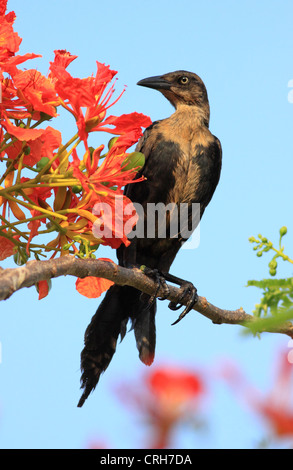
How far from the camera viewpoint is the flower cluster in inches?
76.7

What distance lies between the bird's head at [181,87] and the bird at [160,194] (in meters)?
0.01

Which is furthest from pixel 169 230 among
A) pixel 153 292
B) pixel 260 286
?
pixel 260 286

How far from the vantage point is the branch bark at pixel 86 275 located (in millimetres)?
1502

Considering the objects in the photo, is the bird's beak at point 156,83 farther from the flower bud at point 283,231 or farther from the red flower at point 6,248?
the flower bud at point 283,231

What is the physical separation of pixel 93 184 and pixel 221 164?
2.48 metres

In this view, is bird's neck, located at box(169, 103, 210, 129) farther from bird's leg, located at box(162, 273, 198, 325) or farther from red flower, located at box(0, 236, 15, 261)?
red flower, located at box(0, 236, 15, 261)

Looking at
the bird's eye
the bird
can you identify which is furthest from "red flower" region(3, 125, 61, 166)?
the bird's eye

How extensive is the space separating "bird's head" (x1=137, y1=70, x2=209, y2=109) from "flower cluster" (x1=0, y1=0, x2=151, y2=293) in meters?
2.53

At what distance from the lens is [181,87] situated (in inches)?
181

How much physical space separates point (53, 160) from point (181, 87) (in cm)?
290

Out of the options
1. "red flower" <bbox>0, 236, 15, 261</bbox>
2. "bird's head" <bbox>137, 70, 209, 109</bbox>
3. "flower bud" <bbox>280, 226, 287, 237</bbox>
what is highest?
"bird's head" <bbox>137, 70, 209, 109</bbox>

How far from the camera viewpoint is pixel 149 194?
405 cm

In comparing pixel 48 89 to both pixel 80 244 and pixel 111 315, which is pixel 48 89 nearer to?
pixel 80 244

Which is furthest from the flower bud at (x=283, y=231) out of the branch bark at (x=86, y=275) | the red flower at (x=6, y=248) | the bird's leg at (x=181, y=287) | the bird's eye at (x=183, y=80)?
the bird's eye at (x=183, y=80)
